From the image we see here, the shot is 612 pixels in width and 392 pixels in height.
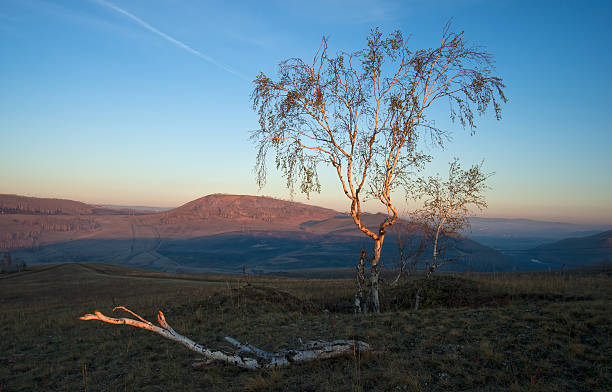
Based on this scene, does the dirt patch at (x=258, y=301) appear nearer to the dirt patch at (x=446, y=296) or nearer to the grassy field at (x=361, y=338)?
the grassy field at (x=361, y=338)

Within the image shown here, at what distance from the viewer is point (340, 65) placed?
1299 cm

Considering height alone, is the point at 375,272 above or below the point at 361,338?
above

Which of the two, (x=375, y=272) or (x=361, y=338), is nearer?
(x=361, y=338)

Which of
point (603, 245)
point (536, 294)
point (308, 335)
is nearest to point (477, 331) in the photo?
point (308, 335)

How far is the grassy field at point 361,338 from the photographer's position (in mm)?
5973

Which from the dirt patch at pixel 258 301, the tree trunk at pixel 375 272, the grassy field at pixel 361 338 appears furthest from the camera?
the dirt patch at pixel 258 301

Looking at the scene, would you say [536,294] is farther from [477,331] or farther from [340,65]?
[340,65]

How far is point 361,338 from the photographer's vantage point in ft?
27.9

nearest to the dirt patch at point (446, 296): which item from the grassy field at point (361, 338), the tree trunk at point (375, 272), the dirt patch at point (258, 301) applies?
the grassy field at point (361, 338)

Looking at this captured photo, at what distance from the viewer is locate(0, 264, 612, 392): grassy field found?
597cm

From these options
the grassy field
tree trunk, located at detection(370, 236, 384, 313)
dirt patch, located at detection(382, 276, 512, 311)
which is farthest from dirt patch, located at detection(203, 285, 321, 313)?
dirt patch, located at detection(382, 276, 512, 311)

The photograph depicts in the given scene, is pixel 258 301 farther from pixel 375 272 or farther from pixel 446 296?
pixel 446 296

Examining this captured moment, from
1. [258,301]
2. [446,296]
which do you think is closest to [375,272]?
[446,296]

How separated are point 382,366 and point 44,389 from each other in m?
7.66
